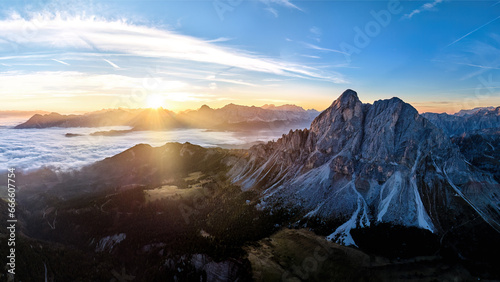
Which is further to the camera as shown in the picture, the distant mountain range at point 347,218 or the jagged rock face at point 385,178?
the jagged rock face at point 385,178

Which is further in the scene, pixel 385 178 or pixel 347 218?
Answer: pixel 385 178

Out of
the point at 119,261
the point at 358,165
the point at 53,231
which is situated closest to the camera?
the point at 119,261

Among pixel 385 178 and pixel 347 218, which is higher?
pixel 385 178

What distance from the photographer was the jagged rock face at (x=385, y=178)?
13925 cm

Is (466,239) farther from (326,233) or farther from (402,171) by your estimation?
(326,233)

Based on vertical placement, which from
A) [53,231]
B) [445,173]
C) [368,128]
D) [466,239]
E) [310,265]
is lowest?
[53,231]

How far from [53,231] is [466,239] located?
924 feet

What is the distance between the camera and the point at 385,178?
158 m

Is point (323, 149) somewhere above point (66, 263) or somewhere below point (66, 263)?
above

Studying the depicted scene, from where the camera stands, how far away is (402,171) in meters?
157

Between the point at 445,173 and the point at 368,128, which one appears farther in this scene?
the point at 368,128

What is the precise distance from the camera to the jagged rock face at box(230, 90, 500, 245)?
13925 centimetres

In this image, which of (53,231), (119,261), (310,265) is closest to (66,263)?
(119,261)

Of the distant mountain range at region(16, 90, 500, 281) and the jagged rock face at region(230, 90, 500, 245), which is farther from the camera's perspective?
the jagged rock face at region(230, 90, 500, 245)
